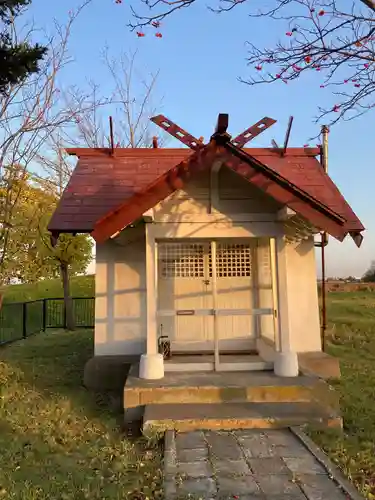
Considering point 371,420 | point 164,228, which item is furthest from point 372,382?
point 164,228

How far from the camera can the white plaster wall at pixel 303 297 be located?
7.86 m

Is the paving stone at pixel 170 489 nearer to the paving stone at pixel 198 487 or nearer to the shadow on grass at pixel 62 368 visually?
the paving stone at pixel 198 487

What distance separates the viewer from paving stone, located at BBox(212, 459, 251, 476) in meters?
4.16

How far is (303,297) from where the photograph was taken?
312 inches

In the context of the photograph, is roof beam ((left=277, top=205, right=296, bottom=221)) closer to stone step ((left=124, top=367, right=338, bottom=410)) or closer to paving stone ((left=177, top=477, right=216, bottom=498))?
stone step ((left=124, top=367, right=338, bottom=410))

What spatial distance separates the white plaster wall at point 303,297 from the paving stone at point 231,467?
3712 mm

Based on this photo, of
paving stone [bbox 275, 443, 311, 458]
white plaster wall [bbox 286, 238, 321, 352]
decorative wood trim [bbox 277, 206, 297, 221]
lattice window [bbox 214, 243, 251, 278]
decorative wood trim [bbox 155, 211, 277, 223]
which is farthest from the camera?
lattice window [bbox 214, 243, 251, 278]

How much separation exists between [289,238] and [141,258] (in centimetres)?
263

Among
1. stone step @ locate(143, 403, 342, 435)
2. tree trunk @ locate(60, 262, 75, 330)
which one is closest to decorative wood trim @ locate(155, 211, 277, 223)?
stone step @ locate(143, 403, 342, 435)

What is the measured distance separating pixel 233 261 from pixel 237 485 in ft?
14.9

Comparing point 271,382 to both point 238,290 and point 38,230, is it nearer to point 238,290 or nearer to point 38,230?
point 238,290

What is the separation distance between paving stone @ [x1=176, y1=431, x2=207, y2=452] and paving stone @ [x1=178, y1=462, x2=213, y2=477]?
0.42 m

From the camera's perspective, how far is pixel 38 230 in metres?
10.6

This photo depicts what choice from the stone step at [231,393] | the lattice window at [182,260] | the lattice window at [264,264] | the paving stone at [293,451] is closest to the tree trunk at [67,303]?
the lattice window at [182,260]
